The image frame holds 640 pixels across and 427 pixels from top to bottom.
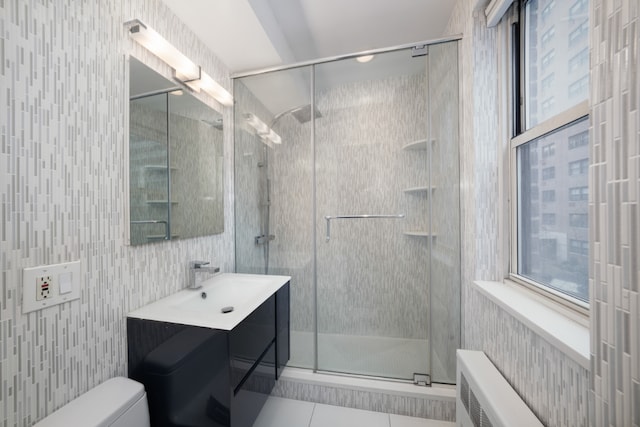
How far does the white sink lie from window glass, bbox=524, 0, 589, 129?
146cm

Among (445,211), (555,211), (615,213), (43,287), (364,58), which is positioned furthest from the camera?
(364,58)

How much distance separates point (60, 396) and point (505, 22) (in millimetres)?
2367

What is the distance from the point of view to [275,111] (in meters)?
1.84

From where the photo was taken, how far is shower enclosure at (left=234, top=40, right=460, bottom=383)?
167cm

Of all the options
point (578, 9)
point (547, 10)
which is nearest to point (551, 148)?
point (578, 9)

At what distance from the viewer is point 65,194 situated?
2.46 ft

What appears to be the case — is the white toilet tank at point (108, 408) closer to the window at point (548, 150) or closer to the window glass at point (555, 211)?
the window glass at point (555, 211)

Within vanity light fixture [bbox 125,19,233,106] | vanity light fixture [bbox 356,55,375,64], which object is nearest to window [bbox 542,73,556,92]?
vanity light fixture [bbox 356,55,375,64]

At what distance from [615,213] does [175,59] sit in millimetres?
1672

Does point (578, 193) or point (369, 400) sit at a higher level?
point (578, 193)

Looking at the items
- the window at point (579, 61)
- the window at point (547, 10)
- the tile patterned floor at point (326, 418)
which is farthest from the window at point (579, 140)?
the tile patterned floor at point (326, 418)

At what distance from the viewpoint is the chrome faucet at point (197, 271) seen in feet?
4.25

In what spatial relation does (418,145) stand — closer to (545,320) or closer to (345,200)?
(345,200)

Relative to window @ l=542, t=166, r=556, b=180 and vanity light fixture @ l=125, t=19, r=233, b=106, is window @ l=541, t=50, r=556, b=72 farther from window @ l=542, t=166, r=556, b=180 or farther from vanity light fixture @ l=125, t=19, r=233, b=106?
vanity light fixture @ l=125, t=19, r=233, b=106
